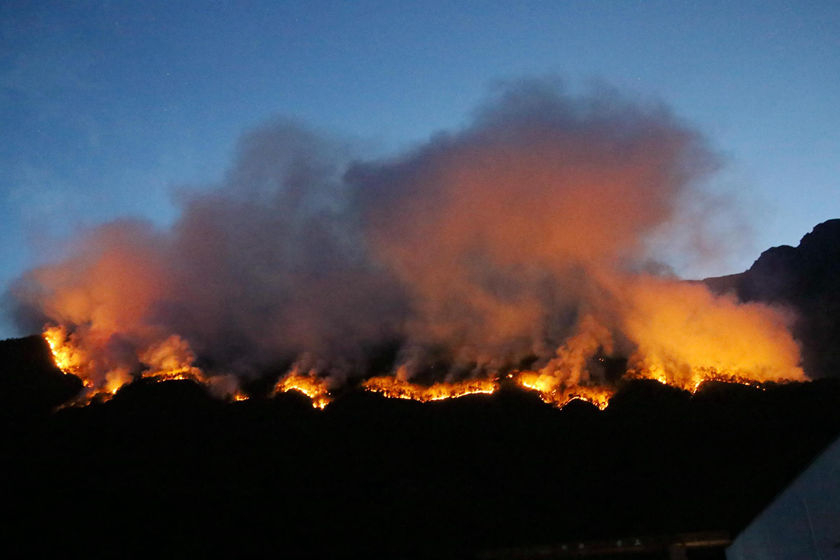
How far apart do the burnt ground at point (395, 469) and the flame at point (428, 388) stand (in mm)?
2333

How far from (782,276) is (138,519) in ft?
190

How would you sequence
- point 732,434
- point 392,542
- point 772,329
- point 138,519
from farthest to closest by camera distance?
point 772,329 → point 732,434 → point 138,519 → point 392,542

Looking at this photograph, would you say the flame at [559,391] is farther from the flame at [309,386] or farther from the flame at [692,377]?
the flame at [309,386]

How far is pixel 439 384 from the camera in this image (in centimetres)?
4369

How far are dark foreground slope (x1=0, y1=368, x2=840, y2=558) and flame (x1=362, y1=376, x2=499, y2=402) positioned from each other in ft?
6.93

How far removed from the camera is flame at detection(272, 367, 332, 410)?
4209cm

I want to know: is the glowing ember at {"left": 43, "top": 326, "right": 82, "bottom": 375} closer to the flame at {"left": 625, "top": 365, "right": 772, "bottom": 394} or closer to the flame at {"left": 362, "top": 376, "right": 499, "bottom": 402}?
the flame at {"left": 362, "top": 376, "right": 499, "bottom": 402}

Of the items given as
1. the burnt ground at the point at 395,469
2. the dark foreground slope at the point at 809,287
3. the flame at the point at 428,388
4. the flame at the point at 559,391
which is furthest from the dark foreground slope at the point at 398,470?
the dark foreground slope at the point at 809,287

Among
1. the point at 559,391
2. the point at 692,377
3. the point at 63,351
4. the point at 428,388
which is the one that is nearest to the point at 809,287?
the point at 692,377

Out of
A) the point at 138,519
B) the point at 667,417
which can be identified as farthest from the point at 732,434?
the point at 138,519

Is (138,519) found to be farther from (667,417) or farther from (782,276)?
(782,276)

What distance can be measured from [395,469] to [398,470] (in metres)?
0.20

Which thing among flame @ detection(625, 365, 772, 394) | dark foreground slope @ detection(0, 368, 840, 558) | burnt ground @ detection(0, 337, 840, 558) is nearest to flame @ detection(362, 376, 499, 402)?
dark foreground slope @ detection(0, 368, 840, 558)

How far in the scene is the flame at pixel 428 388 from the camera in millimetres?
41531
